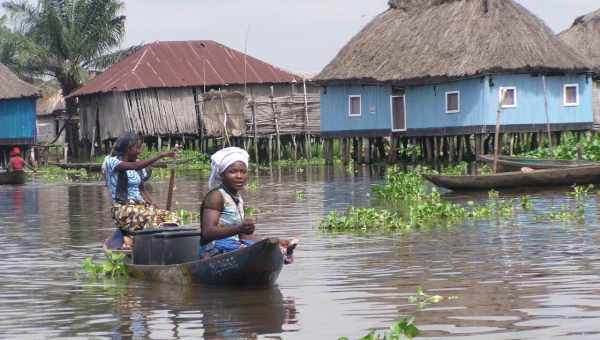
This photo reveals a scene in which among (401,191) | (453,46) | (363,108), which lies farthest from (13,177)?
(401,191)

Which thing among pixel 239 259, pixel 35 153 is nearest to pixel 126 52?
pixel 35 153

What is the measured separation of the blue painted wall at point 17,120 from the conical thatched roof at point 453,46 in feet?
38.6

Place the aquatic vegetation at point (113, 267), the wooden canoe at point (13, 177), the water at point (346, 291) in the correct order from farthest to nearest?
the wooden canoe at point (13, 177) < the aquatic vegetation at point (113, 267) < the water at point (346, 291)

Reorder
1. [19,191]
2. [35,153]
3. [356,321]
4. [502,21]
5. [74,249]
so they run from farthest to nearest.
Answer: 1. [35,153]
2. [502,21]
3. [19,191]
4. [74,249]
5. [356,321]

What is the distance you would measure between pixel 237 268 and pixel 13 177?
23955 mm

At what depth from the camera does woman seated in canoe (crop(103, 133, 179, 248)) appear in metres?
12.2

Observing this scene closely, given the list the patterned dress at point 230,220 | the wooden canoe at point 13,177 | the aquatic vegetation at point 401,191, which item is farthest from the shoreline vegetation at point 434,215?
the wooden canoe at point 13,177

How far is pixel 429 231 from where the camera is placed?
16.2 m

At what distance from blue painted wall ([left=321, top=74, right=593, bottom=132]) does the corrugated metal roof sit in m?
7.32

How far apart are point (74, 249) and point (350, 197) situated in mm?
9637

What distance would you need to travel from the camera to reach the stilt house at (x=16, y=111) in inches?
1769

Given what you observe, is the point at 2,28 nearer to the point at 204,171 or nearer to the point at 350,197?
the point at 204,171

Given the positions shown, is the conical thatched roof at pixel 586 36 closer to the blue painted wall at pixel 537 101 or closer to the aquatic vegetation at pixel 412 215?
the blue painted wall at pixel 537 101

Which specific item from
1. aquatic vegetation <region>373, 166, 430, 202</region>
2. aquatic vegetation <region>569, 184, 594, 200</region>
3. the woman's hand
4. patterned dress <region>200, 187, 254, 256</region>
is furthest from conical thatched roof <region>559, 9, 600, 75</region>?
the woman's hand
